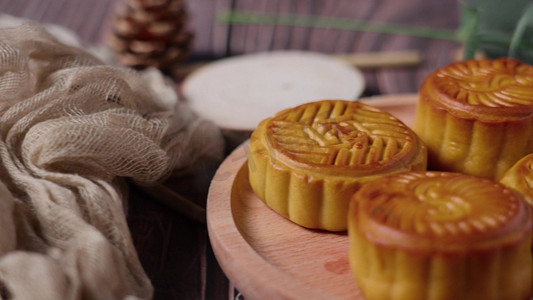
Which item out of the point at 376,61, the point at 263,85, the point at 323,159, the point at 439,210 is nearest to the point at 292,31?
the point at 376,61

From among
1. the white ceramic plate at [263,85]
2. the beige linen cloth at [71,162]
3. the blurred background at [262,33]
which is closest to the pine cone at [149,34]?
the blurred background at [262,33]

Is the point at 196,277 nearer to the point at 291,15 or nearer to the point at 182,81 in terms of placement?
the point at 182,81

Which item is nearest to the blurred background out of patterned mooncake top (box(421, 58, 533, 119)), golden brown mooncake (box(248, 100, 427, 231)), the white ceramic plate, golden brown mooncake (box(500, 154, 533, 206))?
the white ceramic plate

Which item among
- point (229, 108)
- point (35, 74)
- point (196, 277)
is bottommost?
point (196, 277)

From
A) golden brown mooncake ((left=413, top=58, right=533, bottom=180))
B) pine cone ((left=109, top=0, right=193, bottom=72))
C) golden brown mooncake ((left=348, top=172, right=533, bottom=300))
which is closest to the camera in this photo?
golden brown mooncake ((left=348, top=172, right=533, bottom=300))

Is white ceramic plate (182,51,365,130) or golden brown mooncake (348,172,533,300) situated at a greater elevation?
golden brown mooncake (348,172,533,300)

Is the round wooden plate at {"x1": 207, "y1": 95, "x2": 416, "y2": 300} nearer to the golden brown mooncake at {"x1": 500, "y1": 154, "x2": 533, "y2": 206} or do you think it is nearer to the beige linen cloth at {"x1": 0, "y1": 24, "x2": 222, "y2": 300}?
the beige linen cloth at {"x1": 0, "y1": 24, "x2": 222, "y2": 300}

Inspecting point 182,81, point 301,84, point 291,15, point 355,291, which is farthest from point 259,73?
point 355,291
